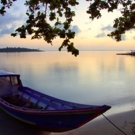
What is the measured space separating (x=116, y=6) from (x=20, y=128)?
20.1ft

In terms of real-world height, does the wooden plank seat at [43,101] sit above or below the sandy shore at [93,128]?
above

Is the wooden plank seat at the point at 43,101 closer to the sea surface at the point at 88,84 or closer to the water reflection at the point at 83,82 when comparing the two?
the sea surface at the point at 88,84

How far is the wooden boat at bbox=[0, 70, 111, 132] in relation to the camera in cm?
546

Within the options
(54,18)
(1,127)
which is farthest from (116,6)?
(1,127)

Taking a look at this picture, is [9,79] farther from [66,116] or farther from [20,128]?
[66,116]

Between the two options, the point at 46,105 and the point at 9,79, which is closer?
the point at 46,105

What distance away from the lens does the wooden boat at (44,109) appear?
546 centimetres

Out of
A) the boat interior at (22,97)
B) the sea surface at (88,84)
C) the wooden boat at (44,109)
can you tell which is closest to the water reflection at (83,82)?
the sea surface at (88,84)

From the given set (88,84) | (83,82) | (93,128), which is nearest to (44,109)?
(93,128)

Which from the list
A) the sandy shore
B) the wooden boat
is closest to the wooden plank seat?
the wooden boat

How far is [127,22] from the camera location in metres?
6.91

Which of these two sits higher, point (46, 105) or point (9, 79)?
point (9, 79)

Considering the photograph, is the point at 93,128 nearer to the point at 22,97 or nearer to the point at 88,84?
the point at 22,97

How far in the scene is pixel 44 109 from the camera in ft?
23.9
